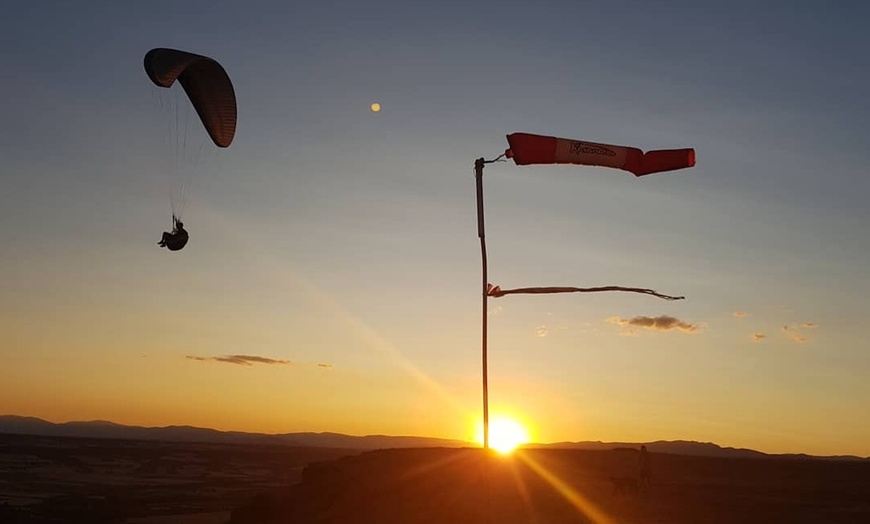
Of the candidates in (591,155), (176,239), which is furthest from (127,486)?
(591,155)

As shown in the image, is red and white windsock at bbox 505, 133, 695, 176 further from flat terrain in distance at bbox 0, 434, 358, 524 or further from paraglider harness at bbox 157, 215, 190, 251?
Result: flat terrain in distance at bbox 0, 434, 358, 524

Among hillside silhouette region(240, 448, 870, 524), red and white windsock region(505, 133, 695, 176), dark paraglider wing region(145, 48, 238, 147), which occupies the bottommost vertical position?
hillside silhouette region(240, 448, 870, 524)

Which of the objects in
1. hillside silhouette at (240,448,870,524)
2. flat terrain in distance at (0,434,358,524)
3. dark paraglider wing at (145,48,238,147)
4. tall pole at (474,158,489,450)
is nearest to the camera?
tall pole at (474,158,489,450)

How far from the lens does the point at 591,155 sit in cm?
1520

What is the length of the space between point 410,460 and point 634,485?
24.6 ft

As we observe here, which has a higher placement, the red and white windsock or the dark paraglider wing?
the dark paraglider wing

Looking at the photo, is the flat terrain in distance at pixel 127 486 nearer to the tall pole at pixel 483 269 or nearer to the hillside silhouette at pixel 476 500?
the hillside silhouette at pixel 476 500

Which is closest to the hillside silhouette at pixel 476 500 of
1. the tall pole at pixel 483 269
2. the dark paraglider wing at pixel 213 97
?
the tall pole at pixel 483 269

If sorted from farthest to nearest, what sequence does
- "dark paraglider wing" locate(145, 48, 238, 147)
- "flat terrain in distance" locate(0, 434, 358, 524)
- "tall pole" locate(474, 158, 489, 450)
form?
"flat terrain in distance" locate(0, 434, 358, 524)
"dark paraglider wing" locate(145, 48, 238, 147)
"tall pole" locate(474, 158, 489, 450)

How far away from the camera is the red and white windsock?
48.5 ft

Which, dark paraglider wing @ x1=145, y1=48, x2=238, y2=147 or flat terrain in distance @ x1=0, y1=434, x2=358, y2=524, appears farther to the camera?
flat terrain in distance @ x1=0, y1=434, x2=358, y2=524

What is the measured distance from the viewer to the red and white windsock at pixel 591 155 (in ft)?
48.5

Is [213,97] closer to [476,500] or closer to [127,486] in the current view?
[476,500]

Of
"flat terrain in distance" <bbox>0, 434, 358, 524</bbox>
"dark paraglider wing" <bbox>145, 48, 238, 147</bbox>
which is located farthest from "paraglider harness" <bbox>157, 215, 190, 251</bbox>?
"flat terrain in distance" <bbox>0, 434, 358, 524</bbox>
